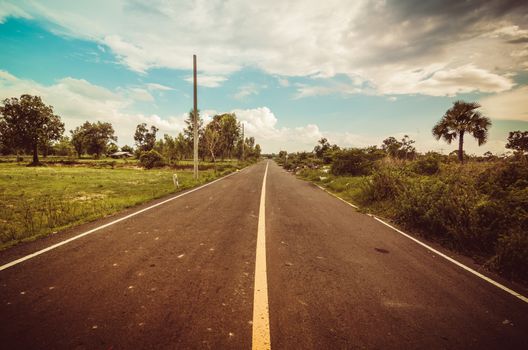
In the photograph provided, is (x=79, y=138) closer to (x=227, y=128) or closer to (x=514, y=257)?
(x=227, y=128)

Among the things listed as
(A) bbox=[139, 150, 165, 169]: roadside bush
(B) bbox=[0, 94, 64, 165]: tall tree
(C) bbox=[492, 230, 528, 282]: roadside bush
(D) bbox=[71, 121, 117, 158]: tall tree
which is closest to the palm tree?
(C) bbox=[492, 230, 528, 282]: roadside bush

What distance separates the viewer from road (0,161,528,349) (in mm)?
2301

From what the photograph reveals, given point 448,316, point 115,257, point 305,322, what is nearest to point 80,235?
point 115,257

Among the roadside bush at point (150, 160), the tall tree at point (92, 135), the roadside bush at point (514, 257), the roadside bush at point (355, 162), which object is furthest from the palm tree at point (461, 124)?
the tall tree at point (92, 135)

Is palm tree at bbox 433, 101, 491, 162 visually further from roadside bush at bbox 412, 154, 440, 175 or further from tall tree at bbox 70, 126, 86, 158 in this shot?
tall tree at bbox 70, 126, 86, 158

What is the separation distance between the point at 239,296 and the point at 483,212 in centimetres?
605

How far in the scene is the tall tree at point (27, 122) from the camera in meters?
37.6

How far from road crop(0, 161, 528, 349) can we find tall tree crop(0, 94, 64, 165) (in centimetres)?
4883

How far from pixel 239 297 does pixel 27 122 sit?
53.9m

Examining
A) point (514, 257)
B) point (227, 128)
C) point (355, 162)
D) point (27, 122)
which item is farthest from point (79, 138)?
point (514, 257)

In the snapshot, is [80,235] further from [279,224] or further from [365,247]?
[365,247]

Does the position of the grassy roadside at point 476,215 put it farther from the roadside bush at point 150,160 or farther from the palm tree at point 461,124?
the roadside bush at point 150,160

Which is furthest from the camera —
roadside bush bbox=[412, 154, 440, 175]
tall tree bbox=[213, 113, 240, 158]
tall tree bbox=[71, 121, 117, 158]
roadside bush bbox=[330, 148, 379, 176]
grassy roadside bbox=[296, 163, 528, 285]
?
tall tree bbox=[71, 121, 117, 158]

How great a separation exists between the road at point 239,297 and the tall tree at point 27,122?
4883 cm
